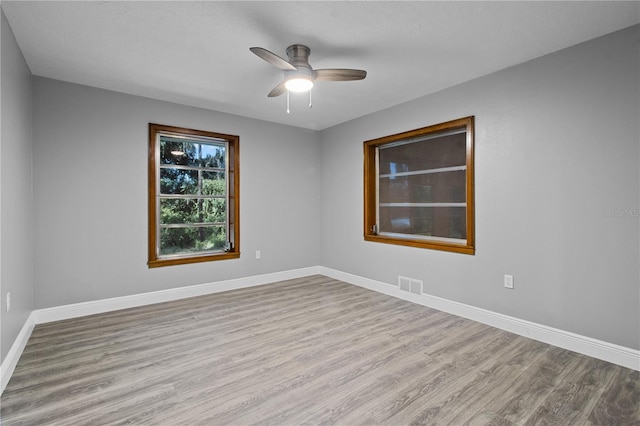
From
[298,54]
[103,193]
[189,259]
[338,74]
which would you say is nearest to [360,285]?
[189,259]

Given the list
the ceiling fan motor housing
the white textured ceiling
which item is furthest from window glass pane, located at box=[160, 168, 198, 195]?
the ceiling fan motor housing

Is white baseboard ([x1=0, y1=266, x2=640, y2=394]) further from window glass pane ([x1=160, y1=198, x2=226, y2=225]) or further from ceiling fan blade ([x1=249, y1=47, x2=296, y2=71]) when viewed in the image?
ceiling fan blade ([x1=249, y1=47, x2=296, y2=71])

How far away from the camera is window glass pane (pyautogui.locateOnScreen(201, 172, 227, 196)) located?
4473mm

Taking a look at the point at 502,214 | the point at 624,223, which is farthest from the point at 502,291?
the point at 624,223

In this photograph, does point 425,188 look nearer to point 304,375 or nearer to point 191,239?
point 304,375

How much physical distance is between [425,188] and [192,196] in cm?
310

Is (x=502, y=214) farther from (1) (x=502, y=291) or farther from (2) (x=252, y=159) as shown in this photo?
(2) (x=252, y=159)

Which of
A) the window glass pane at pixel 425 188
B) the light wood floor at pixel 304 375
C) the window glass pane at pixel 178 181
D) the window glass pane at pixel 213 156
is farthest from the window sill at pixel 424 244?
the window glass pane at pixel 178 181

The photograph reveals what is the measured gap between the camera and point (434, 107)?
147 inches

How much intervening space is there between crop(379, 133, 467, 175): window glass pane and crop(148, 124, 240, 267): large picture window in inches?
87.2

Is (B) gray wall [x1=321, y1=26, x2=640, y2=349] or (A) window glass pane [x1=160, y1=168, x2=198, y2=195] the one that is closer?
(B) gray wall [x1=321, y1=26, x2=640, y2=349]

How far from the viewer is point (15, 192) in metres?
2.50

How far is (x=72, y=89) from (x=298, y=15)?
9.17ft

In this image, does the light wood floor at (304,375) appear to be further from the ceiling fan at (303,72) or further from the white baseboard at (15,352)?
the ceiling fan at (303,72)
